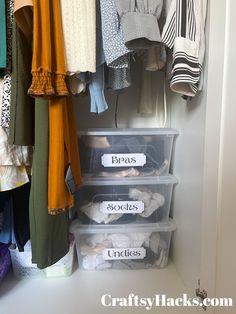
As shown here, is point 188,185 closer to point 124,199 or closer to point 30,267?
point 124,199

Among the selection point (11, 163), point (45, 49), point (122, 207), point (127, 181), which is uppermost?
point (45, 49)

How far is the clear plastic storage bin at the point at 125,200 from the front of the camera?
3.33 ft

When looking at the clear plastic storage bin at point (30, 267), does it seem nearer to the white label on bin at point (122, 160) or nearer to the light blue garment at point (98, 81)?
the white label on bin at point (122, 160)

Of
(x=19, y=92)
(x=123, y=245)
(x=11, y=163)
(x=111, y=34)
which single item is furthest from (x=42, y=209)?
(x=111, y=34)

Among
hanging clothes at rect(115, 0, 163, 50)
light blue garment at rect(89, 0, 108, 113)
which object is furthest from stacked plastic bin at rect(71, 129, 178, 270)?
hanging clothes at rect(115, 0, 163, 50)

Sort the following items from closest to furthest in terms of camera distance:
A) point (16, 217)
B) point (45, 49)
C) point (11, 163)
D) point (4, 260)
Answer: point (45, 49), point (11, 163), point (16, 217), point (4, 260)

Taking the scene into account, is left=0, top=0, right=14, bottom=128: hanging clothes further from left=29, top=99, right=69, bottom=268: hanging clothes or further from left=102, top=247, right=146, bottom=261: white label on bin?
left=102, top=247, right=146, bottom=261: white label on bin

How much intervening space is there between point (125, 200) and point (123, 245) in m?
0.18

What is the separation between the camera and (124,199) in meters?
1.04

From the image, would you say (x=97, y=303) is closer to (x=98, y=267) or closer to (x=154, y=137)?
(x=98, y=267)

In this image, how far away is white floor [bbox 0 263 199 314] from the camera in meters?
0.84

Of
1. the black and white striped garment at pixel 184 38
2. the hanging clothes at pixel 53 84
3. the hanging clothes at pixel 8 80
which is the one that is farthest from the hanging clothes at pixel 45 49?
the black and white striped garment at pixel 184 38

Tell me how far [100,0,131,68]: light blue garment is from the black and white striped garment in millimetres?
129

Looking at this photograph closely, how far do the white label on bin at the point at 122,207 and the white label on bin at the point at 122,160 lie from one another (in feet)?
0.50
